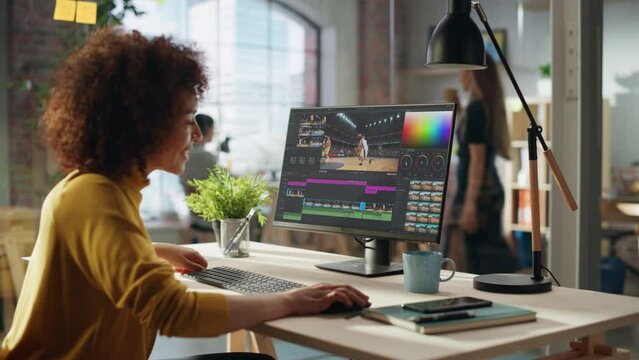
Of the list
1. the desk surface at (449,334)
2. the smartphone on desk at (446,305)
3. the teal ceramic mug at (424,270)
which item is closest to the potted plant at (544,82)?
the desk surface at (449,334)

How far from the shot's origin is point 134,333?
1.76 metres

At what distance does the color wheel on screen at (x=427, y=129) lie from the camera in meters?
2.16

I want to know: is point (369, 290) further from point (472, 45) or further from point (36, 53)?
point (36, 53)

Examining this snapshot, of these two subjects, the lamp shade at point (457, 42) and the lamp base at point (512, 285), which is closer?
the lamp base at point (512, 285)

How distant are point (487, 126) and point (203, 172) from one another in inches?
52.6

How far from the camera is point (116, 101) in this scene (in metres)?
1.69

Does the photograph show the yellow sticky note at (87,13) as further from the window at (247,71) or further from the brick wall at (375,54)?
the brick wall at (375,54)

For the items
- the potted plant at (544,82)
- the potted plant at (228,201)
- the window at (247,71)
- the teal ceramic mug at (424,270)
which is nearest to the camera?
the teal ceramic mug at (424,270)

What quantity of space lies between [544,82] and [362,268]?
1538 mm

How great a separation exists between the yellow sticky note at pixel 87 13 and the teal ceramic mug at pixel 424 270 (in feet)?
7.42

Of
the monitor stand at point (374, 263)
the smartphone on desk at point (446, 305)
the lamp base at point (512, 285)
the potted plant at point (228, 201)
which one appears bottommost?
the smartphone on desk at point (446, 305)

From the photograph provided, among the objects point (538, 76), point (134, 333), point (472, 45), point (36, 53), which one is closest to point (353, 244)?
point (538, 76)

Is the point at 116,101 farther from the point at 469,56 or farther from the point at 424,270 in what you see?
the point at 469,56

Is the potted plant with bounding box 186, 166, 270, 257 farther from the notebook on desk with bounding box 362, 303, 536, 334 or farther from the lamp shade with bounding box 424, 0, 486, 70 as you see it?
the notebook on desk with bounding box 362, 303, 536, 334
